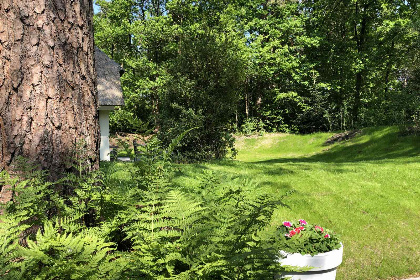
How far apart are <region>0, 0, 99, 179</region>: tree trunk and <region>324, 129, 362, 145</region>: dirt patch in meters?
16.8

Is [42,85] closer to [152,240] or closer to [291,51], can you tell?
[152,240]

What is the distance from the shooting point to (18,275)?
0.99m

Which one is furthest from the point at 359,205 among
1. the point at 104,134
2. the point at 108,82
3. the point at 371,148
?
the point at 108,82

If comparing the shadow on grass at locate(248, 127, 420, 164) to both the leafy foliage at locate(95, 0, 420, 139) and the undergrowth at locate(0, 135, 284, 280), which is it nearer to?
the leafy foliage at locate(95, 0, 420, 139)

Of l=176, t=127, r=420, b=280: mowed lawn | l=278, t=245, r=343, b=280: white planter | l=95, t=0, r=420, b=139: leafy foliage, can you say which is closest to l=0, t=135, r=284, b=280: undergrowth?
l=176, t=127, r=420, b=280: mowed lawn

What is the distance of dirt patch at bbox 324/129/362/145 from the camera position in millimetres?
16875

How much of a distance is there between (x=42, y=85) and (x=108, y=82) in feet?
44.5

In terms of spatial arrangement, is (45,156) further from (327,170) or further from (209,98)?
(209,98)

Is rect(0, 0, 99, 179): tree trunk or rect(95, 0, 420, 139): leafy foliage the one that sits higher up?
rect(95, 0, 420, 139): leafy foliage

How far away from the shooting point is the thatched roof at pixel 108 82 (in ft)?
46.2

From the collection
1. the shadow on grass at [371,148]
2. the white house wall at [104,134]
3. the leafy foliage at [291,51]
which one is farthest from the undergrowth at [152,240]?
the leafy foliage at [291,51]

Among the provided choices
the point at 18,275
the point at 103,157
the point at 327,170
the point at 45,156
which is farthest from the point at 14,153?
the point at 103,157

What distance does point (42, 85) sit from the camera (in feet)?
6.75

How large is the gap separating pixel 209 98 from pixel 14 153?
909 centimetres
